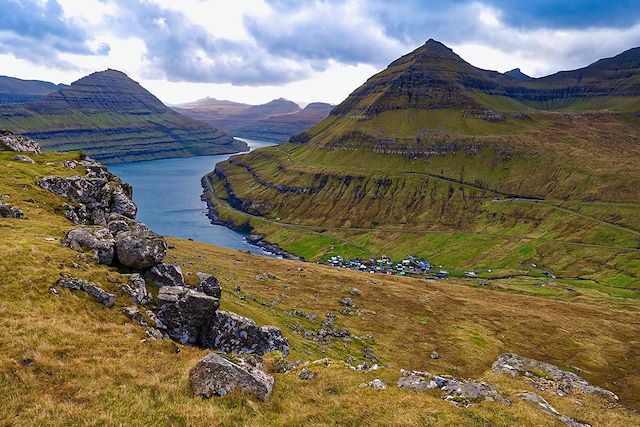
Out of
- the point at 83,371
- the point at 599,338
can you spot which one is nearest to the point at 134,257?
the point at 83,371

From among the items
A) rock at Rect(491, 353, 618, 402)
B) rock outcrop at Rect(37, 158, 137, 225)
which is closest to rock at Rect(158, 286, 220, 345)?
rock outcrop at Rect(37, 158, 137, 225)

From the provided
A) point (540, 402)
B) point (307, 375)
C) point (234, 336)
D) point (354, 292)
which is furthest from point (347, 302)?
point (307, 375)

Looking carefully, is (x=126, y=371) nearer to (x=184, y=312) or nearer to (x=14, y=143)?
(x=184, y=312)

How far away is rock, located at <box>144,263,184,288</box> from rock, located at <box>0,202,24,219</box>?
2059 cm

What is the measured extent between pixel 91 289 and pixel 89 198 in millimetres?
34131

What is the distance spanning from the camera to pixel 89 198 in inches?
2413

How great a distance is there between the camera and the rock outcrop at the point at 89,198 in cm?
5841

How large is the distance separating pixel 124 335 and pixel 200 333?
923 centimetres

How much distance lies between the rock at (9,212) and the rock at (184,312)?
2387cm

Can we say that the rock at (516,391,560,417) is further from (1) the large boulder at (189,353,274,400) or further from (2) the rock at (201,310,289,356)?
(2) the rock at (201,310,289,356)

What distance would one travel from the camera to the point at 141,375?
23844 millimetres

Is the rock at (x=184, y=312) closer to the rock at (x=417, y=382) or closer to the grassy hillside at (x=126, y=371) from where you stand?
the grassy hillside at (x=126, y=371)

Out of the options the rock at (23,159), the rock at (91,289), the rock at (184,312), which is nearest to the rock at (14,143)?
the rock at (23,159)

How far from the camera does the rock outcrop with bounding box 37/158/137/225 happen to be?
58406 mm
